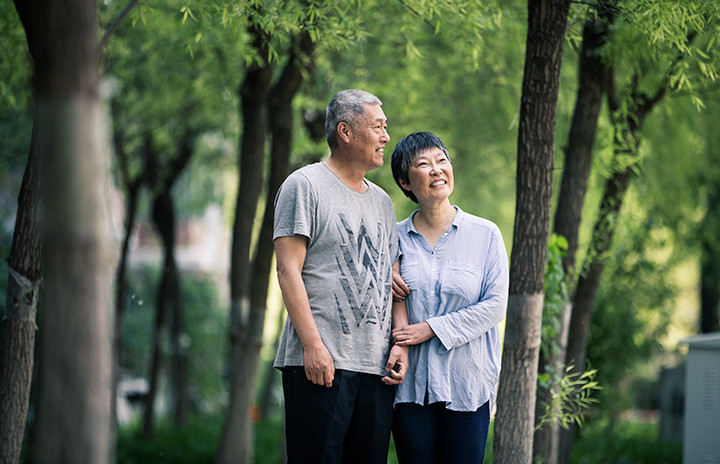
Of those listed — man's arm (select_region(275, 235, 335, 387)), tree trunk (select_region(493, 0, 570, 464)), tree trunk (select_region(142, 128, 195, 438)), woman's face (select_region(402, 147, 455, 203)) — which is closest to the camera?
man's arm (select_region(275, 235, 335, 387))

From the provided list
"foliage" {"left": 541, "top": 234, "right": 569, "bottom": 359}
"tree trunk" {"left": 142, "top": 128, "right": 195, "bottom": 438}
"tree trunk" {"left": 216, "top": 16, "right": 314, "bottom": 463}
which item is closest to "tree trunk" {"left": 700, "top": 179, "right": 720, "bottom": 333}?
"tree trunk" {"left": 216, "top": 16, "right": 314, "bottom": 463}

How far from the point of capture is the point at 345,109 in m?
3.29

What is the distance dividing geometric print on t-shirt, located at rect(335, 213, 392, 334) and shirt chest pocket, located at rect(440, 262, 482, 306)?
26 cm

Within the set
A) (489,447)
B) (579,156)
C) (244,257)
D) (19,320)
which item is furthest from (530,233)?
(489,447)

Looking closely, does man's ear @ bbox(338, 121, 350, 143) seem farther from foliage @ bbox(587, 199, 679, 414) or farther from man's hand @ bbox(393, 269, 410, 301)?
foliage @ bbox(587, 199, 679, 414)

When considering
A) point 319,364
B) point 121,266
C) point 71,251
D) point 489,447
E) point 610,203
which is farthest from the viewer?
point 121,266

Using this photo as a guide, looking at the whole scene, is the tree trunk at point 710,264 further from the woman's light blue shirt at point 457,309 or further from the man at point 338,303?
the man at point 338,303

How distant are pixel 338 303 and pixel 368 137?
27.0 inches

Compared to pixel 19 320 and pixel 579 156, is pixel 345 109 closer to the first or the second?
pixel 19 320

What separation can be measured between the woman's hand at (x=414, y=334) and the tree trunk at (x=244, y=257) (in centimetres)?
462

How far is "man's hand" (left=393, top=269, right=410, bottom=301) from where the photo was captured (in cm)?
335

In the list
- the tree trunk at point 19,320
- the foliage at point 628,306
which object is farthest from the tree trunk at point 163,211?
the tree trunk at point 19,320

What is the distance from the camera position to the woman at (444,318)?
10.7ft

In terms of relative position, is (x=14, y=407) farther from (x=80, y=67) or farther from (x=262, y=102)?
(x=262, y=102)
